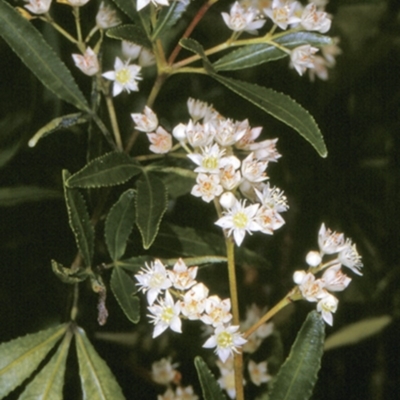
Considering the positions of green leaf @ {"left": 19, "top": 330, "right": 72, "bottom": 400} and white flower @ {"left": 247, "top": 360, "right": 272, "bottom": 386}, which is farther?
white flower @ {"left": 247, "top": 360, "right": 272, "bottom": 386}

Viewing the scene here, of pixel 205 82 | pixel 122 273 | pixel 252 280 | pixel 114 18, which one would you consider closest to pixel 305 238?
pixel 252 280

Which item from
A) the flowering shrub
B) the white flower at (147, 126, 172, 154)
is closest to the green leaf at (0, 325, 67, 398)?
the flowering shrub

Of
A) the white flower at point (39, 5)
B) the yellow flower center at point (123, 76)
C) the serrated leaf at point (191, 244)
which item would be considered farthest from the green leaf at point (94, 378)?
the white flower at point (39, 5)

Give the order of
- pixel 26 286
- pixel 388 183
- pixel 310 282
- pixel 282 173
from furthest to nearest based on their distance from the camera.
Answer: pixel 388 183
pixel 282 173
pixel 26 286
pixel 310 282

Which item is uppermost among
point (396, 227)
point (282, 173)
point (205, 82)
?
point (205, 82)

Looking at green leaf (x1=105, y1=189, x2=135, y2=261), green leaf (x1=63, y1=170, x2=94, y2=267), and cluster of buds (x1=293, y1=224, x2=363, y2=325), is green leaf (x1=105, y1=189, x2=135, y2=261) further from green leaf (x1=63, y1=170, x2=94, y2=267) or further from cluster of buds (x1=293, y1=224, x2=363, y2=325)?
cluster of buds (x1=293, y1=224, x2=363, y2=325)

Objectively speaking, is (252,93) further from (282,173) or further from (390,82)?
(390,82)

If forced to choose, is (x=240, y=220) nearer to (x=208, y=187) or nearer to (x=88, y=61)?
(x=208, y=187)
